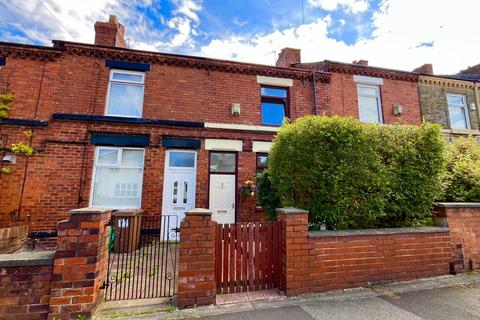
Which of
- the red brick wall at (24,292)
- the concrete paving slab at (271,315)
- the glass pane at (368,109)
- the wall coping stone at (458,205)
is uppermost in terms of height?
the glass pane at (368,109)

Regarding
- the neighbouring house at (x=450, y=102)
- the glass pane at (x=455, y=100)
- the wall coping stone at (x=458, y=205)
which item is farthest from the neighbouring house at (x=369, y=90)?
the wall coping stone at (x=458, y=205)

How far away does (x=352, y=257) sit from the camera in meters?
3.50

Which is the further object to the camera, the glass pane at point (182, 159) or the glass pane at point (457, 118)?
the glass pane at point (457, 118)

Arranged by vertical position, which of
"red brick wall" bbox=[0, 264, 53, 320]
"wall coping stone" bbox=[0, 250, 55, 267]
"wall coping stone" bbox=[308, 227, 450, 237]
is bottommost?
"red brick wall" bbox=[0, 264, 53, 320]

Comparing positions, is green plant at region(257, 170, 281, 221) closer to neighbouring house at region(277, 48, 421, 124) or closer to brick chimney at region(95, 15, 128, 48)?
neighbouring house at region(277, 48, 421, 124)

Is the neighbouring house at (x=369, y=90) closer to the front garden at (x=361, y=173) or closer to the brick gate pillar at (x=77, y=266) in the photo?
the front garden at (x=361, y=173)

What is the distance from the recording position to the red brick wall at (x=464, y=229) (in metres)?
3.99

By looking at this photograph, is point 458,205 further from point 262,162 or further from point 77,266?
point 77,266

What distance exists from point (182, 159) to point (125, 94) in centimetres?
294

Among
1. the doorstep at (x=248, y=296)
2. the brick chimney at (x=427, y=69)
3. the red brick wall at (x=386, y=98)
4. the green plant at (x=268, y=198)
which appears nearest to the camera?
the doorstep at (x=248, y=296)

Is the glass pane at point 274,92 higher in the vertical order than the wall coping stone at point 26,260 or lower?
higher

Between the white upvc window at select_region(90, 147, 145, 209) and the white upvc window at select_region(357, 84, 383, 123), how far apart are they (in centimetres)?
911

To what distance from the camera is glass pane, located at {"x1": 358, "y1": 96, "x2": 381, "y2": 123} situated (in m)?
9.85

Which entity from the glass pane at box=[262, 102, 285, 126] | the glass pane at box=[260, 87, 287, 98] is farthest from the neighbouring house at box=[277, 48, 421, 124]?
the glass pane at box=[262, 102, 285, 126]
